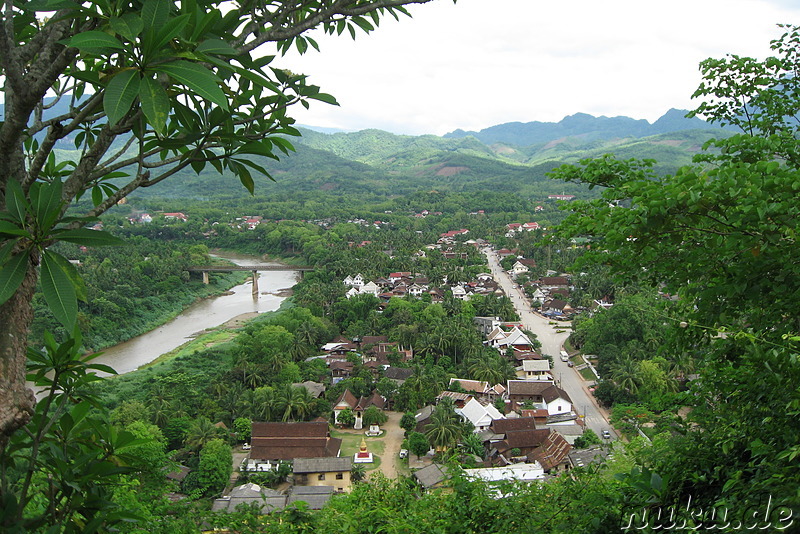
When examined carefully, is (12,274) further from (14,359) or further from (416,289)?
(416,289)

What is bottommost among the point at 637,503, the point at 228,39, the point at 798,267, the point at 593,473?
the point at 593,473

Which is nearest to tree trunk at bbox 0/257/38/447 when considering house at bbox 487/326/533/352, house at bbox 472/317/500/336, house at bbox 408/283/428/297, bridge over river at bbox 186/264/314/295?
house at bbox 487/326/533/352

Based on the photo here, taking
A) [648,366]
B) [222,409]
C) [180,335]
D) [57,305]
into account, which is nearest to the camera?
[57,305]

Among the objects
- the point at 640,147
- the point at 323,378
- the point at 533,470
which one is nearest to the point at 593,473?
the point at 533,470

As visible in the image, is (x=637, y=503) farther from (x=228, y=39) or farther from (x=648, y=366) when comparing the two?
(x=648, y=366)

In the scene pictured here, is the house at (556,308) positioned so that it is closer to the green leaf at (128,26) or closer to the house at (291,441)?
the house at (291,441)

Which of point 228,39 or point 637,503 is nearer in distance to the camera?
point 228,39

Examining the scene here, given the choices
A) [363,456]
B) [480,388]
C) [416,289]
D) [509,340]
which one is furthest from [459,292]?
[363,456]
